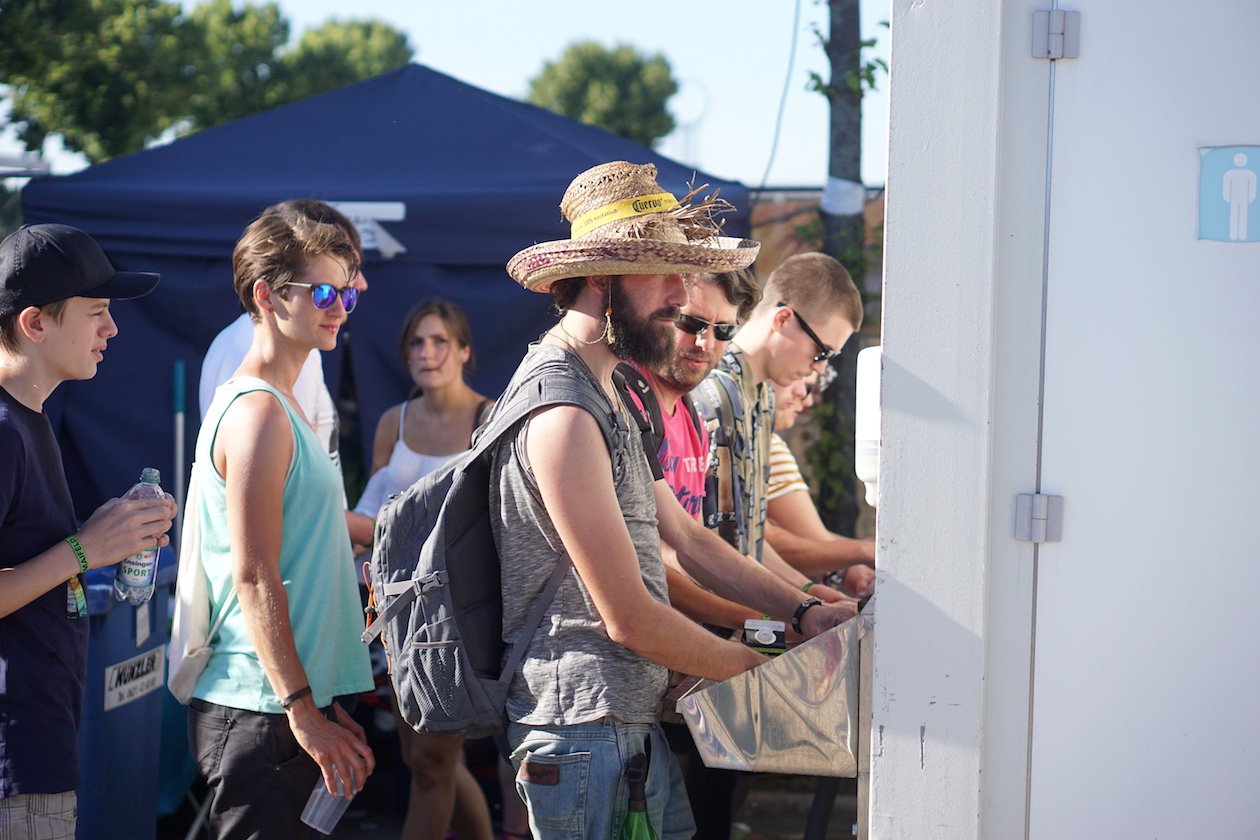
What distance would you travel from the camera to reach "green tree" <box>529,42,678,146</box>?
38875 millimetres

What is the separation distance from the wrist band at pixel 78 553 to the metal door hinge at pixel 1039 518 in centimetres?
180

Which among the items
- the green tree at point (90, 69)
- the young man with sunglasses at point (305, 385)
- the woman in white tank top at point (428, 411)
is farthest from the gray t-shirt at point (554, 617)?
the green tree at point (90, 69)

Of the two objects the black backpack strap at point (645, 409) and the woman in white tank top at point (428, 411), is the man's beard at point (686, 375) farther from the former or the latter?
the woman in white tank top at point (428, 411)

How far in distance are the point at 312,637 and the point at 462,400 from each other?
7.43 ft

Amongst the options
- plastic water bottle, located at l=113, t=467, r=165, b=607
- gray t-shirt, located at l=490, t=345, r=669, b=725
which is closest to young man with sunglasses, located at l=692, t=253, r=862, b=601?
gray t-shirt, located at l=490, t=345, r=669, b=725

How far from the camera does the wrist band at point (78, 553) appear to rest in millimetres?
2412

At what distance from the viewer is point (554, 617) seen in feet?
7.20

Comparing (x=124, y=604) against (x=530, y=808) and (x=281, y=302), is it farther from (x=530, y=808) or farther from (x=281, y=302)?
(x=530, y=808)

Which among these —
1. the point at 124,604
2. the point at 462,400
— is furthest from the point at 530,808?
the point at 462,400

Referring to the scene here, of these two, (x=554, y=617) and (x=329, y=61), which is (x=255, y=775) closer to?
(x=554, y=617)

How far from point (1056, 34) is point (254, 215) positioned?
165 inches

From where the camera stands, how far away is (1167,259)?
82.3 inches

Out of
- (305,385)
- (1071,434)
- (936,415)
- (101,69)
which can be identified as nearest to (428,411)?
(305,385)

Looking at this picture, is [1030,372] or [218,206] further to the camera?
[218,206]
